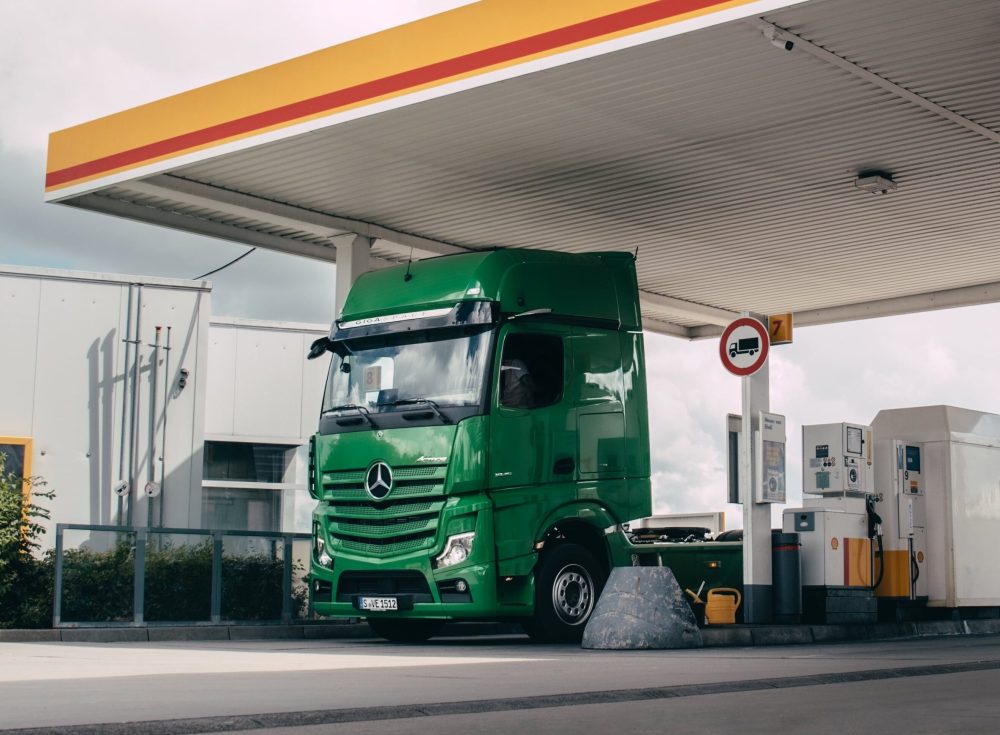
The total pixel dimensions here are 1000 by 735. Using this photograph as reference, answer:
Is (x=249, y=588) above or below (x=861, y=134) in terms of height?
below

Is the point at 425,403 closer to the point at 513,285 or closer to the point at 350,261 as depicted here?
the point at 513,285

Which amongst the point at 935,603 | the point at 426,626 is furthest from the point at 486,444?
the point at 935,603

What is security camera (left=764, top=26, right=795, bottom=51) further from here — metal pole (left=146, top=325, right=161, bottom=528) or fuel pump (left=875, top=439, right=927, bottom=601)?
metal pole (left=146, top=325, right=161, bottom=528)

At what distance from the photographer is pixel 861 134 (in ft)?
47.5

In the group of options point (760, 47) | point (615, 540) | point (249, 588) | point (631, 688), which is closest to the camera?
point (631, 688)

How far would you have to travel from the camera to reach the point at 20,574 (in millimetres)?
14938

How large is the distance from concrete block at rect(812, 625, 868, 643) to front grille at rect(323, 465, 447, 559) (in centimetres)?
427

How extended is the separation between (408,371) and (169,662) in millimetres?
3929

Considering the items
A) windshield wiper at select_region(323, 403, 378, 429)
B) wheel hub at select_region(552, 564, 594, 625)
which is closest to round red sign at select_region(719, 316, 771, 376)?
wheel hub at select_region(552, 564, 594, 625)

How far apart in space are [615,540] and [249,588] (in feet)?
14.5

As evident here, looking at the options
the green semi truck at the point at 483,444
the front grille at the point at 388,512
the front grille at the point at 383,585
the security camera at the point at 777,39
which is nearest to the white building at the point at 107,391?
the green semi truck at the point at 483,444

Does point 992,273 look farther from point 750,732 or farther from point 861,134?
point 750,732

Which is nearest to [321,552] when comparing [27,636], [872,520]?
[27,636]

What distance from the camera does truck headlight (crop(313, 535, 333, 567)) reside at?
532 inches
